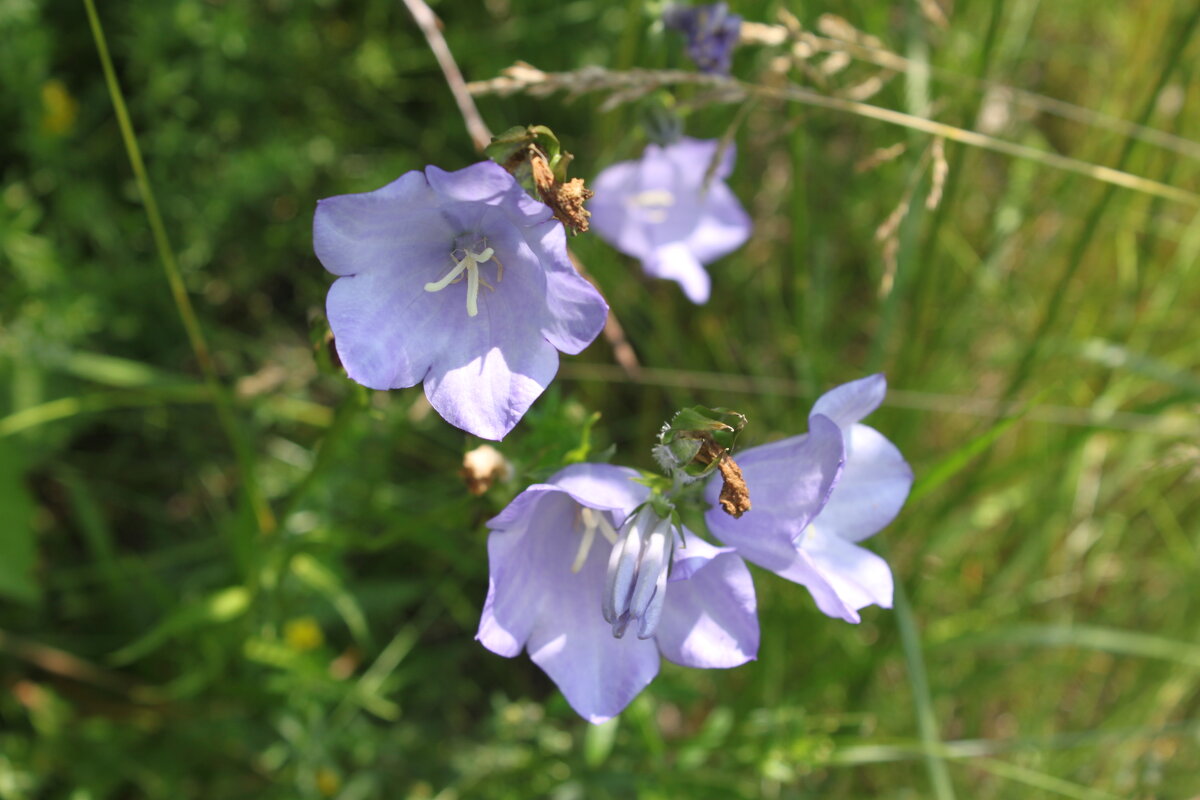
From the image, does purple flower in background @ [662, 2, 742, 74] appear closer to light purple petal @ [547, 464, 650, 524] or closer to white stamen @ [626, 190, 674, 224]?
white stamen @ [626, 190, 674, 224]

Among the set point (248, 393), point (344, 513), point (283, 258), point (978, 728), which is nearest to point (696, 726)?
point (978, 728)

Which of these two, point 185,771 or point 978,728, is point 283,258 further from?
point 978,728

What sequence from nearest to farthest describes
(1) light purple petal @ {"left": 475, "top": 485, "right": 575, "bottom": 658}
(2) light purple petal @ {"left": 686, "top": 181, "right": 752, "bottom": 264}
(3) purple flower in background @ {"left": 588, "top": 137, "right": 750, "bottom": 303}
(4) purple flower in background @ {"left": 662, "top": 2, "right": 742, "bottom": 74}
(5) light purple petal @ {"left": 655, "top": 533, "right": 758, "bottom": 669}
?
(1) light purple petal @ {"left": 475, "top": 485, "right": 575, "bottom": 658} < (5) light purple petal @ {"left": 655, "top": 533, "right": 758, "bottom": 669} < (4) purple flower in background @ {"left": 662, "top": 2, "right": 742, "bottom": 74} < (3) purple flower in background @ {"left": 588, "top": 137, "right": 750, "bottom": 303} < (2) light purple petal @ {"left": 686, "top": 181, "right": 752, "bottom": 264}

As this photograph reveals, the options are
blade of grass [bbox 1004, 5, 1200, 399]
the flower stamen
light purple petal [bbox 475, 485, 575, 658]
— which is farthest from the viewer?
blade of grass [bbox 1004, 5, 1200, 399]

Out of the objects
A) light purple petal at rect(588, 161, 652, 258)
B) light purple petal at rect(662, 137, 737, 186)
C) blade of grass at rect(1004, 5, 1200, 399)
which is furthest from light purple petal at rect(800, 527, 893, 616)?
blade of grass at rect(1004, 5, 1200, 399)

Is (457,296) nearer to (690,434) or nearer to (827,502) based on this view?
(690,434)

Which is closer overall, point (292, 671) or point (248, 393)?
point (292, 671)
